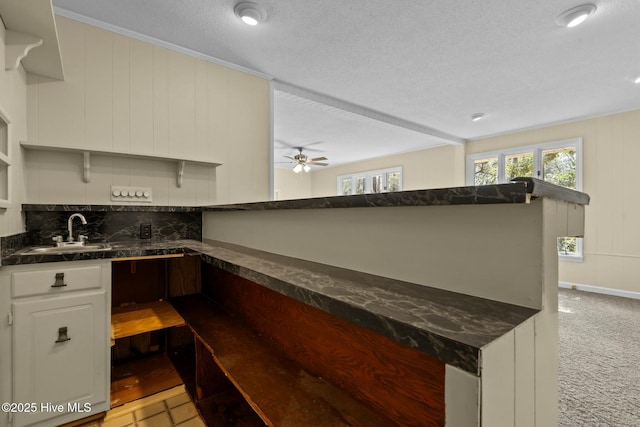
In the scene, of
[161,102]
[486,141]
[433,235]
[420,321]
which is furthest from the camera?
[486,141]

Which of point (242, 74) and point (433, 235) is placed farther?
→ point (242, 74)

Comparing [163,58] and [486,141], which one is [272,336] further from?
[486,141]

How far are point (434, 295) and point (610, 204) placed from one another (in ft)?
17.0

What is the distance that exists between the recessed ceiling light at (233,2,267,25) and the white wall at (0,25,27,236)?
51.6 inches

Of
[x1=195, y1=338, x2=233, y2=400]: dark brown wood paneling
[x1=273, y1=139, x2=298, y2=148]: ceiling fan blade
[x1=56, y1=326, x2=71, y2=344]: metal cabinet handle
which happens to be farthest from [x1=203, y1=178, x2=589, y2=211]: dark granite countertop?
[x1=273, y1=139, x2=298, y2=148]: ceiling fan blade

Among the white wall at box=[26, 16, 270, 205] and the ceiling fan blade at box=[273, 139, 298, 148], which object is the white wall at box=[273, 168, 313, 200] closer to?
the ceiling fan blade at box=[273, 139, 298, 148]

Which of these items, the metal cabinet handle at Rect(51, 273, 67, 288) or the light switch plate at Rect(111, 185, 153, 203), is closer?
the metal cabinet handle at Rect(51, 273, 67, 288)

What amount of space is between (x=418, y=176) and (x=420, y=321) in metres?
6.61

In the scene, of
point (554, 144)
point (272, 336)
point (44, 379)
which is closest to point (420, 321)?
point (272, 336)

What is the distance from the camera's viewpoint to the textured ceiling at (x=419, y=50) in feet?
7.25

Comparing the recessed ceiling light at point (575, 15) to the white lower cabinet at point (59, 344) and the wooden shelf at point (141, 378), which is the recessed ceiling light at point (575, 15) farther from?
the wooden shelf at point (141, 378)

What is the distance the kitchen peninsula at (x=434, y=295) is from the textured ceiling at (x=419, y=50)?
179 cm

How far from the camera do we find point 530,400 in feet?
2.17

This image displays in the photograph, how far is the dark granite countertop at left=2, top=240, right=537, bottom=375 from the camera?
54cm
